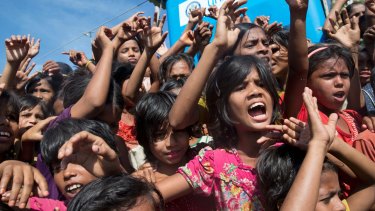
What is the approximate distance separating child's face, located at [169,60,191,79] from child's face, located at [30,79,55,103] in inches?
60.1

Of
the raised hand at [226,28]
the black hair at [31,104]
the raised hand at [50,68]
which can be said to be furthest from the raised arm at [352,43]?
the raised hand at [50,68]

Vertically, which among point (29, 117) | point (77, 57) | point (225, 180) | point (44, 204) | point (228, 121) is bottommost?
point (44, 204)

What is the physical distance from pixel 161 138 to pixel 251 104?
0.52 m

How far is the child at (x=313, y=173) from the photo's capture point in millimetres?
1375

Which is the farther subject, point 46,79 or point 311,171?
point 46,79

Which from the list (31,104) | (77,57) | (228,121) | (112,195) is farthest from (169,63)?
(112,195)

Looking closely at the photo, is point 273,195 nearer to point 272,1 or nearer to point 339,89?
point 339,89

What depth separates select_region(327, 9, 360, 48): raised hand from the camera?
2607 millimetres

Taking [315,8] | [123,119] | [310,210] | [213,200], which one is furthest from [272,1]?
[310,210]

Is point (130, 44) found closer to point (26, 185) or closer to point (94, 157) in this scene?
point (94, 157)

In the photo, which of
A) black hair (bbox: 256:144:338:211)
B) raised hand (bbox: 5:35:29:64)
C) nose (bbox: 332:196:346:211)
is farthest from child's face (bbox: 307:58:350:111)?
raised hand (bbox: 5:35:29:64)

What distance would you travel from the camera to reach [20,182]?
1537 mm

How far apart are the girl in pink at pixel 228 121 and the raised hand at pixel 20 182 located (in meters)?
0.45

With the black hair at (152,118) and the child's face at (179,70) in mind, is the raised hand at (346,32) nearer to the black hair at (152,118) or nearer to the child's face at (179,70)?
the child's face at (179,70)
